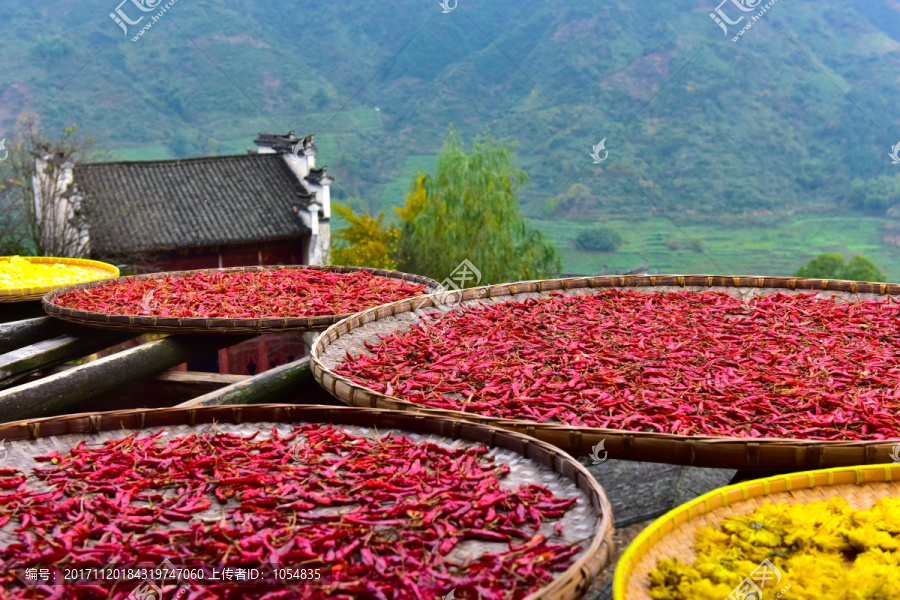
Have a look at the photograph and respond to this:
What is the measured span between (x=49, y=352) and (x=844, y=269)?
31242mm

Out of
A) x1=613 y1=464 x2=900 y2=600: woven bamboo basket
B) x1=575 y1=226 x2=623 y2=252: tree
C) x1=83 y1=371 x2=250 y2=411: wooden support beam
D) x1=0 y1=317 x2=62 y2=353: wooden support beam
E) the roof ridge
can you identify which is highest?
the roof ridge

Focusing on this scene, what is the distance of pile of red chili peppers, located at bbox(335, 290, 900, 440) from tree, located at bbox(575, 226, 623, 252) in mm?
32969

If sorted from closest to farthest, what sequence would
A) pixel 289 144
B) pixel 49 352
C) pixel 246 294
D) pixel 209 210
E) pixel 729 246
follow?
1. pixel 49 352
2. pixel 246 294
3. pixel 209 210
4. pixel 289 144
5. pixel 729 246

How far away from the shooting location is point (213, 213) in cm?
2119

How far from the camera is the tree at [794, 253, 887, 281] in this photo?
30.4m

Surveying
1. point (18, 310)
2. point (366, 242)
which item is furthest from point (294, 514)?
point (366, 242)

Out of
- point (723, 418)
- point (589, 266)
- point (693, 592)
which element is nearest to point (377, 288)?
point (723, 418)

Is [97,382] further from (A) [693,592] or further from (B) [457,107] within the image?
(B) [457,107]

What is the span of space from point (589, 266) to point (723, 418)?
34.0 m

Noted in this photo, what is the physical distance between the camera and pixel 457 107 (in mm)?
46188

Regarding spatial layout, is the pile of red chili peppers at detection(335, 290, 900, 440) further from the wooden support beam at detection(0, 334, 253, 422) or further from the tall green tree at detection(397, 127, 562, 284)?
the tall green tree at detection(397, 127, 562, 284)

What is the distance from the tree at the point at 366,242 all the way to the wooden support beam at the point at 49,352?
20021mm

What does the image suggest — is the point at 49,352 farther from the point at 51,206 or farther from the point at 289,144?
the point at 289,144

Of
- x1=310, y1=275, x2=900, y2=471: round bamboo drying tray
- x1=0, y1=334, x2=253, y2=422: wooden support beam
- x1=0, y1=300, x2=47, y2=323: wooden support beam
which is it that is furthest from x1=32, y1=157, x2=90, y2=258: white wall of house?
x1=310, y1=275, x2=900, y2=471: round bamboo drying tray
